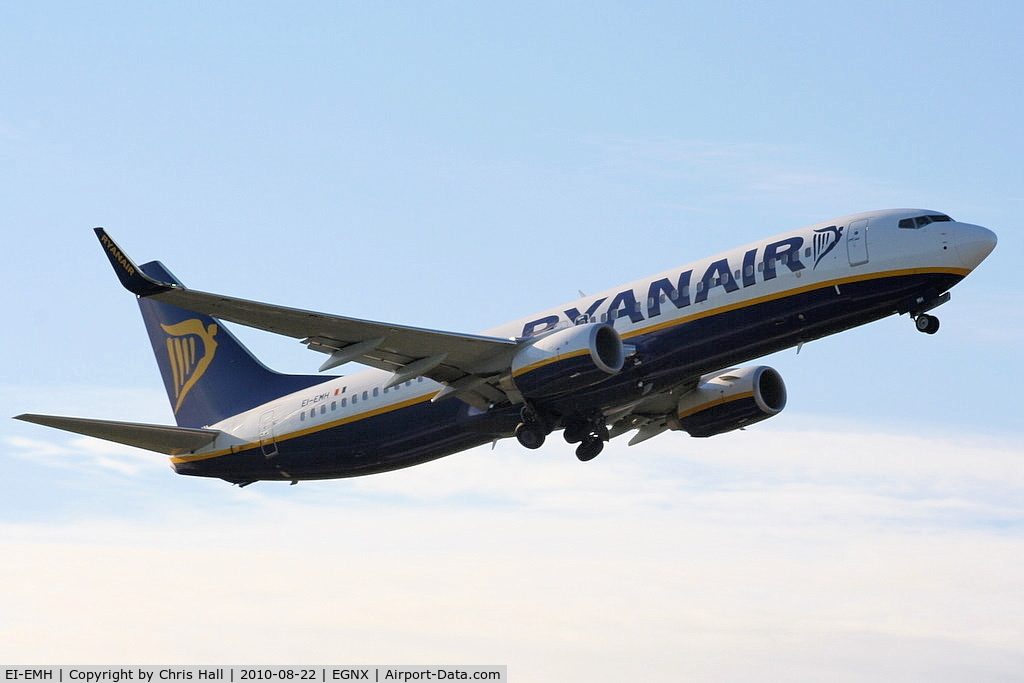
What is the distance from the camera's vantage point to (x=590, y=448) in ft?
127

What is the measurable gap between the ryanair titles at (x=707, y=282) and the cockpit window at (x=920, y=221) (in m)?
2.63

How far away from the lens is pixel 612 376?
113ft

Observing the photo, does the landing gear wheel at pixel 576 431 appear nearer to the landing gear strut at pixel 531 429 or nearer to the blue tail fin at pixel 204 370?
the landing gear strut at pixel 531 429

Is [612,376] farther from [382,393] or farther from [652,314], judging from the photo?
[382,393]

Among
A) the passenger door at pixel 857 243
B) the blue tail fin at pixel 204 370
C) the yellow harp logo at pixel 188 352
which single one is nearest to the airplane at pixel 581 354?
the passenger door at pixel 857 243

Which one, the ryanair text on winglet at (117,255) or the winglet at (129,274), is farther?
the ryanair text on winglet at (117,255)

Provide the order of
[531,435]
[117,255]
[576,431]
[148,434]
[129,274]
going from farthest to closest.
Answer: [148,434], [576,431], [531,435], [117,255], [129,274]

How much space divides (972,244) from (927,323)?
2354 mm

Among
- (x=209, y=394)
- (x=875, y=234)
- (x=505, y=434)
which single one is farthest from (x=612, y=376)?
(x=209, y=394)

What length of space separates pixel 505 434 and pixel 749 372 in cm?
831

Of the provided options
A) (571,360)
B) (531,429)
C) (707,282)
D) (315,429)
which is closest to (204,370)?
(315,429)

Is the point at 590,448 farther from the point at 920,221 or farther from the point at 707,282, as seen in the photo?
the point at 920,221

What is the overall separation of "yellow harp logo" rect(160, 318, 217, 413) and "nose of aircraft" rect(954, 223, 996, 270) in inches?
983

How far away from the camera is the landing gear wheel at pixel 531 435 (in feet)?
119
